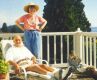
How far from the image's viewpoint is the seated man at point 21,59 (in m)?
7.30

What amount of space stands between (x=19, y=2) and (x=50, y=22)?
2163mm

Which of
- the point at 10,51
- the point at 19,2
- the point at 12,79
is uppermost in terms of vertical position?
the point at 19,2

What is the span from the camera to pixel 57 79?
23.5ft

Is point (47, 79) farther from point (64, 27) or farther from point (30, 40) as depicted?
point (64, 27)

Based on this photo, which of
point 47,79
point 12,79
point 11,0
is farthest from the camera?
point 11,0

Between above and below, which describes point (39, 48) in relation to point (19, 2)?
below

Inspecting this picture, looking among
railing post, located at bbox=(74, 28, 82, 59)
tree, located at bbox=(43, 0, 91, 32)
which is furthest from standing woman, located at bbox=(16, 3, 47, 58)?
tree, located at bbox=(43, 0, 91, 32)

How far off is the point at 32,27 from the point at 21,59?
126 cm

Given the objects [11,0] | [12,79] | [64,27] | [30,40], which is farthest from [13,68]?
[11,0]

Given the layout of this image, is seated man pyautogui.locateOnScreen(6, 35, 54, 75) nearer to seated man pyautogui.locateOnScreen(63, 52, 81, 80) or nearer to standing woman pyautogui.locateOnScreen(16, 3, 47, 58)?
seated man pyautogui.locateOnScreen(63, 52, 81, 80)

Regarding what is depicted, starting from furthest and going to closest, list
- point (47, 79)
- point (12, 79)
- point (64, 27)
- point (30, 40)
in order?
point (64, 27)
point (30, 40)
point (12, 79)
point (47, 79)

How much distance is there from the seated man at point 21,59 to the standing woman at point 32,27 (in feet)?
2.83

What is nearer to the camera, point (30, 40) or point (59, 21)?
point (30, 40)

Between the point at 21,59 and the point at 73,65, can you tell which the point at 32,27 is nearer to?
the point at 21,59
